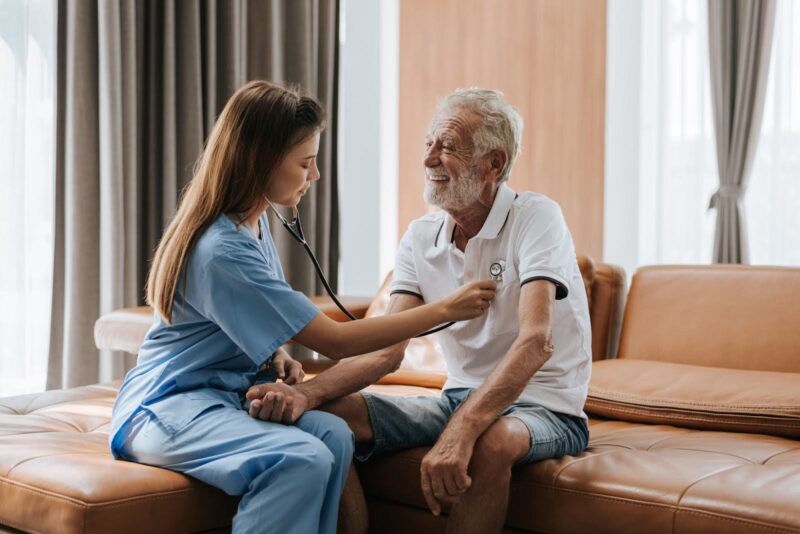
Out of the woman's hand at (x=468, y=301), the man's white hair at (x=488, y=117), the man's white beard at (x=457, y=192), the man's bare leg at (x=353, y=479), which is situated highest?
the man's white hair at (x=488, y=117)

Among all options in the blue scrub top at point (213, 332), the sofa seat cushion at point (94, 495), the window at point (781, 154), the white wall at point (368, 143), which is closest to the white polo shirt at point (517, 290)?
the blue scrub top at point (213, 332)

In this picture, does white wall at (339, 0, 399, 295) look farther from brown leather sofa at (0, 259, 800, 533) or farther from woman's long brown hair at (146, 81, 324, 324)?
woman's long brown hair at (146, 81, 324, 324)

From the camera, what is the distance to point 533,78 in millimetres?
4027

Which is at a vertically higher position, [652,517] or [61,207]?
[61,207]

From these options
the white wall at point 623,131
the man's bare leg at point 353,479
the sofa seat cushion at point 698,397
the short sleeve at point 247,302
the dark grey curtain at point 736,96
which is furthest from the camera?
the white wall at point 623,131

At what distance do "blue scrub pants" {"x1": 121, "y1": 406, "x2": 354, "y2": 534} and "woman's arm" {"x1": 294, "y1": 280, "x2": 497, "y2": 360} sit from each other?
147 mm

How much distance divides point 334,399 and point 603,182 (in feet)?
7.53

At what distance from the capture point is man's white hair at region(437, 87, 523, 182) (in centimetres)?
204

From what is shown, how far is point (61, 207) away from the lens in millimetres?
3346

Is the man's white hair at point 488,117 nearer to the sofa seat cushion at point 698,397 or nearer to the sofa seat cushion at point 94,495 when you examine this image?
the sofa seat cushion at point 698,397

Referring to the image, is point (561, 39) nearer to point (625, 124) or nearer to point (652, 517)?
point (625, 124)

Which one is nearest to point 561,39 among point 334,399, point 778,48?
point 778,48

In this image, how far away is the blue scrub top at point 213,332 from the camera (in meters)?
1.64

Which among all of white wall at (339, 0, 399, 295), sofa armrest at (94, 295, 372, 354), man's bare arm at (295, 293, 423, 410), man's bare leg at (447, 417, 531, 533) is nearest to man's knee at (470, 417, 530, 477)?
man's bare leg at (447, 417, 531, 533)
